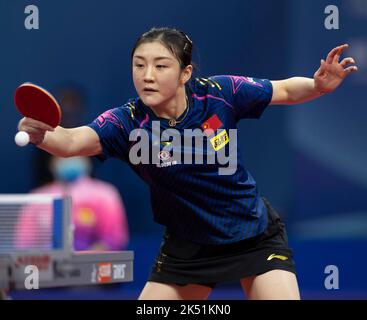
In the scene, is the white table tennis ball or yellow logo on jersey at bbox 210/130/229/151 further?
yellow logo on jersey at bbox 210/130/229/151

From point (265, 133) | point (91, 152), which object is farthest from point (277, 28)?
point (91, 152)

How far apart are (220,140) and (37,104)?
1070 mm

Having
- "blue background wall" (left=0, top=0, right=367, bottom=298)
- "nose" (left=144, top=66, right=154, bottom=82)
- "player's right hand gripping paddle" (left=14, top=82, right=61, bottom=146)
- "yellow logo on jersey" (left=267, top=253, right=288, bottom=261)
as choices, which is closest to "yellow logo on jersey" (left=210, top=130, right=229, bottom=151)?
"nose" (left=144, top=66, right=154, bottom=82)

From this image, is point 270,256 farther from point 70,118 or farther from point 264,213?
point 70,118

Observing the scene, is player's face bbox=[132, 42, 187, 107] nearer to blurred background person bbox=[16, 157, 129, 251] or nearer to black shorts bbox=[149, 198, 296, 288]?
black shorts bbox=[149, 198, 296, 288]

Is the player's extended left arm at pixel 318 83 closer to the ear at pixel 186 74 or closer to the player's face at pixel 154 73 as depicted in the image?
the ear at pixel 186 74

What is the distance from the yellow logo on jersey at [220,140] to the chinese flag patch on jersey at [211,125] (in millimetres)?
38

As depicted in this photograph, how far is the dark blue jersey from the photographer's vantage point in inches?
193

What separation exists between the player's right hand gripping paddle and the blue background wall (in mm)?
4776

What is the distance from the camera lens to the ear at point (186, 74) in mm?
5023

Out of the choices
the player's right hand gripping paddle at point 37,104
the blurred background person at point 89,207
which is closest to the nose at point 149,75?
the player's right hand gripping paddle at point 37,104

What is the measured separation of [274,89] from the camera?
5238mm

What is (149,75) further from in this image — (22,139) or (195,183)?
(22,139)

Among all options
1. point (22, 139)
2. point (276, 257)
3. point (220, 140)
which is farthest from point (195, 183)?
point (22, 139)
